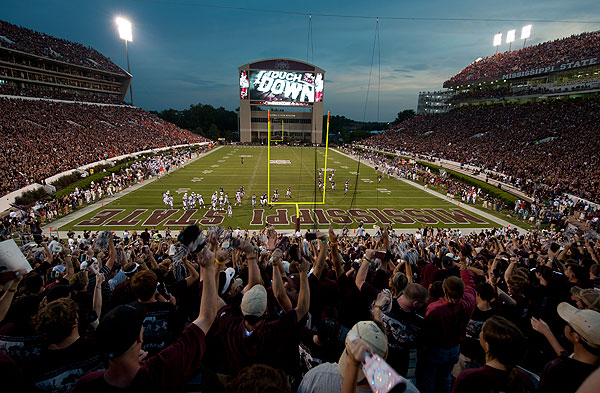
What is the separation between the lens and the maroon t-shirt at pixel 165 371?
156 centimetres

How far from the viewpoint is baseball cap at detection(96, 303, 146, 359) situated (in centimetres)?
153

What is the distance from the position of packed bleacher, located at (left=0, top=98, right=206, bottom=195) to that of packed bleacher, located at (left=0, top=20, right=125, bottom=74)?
379 inches

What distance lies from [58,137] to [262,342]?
1544 inches

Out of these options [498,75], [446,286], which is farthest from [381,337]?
[498,75]

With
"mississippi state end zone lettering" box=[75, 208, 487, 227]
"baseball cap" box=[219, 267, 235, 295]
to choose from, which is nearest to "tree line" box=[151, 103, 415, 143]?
"mississippi state end zone lettering" box=[75, 208, 487, 227]

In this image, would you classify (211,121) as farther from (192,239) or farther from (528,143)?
(192,239)

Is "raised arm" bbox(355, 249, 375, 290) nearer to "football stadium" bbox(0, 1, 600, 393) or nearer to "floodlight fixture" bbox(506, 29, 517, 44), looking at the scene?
"football stadium" bbox(0, 1, 600, 393)

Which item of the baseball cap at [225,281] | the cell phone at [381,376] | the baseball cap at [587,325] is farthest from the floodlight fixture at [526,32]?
the cell phone at [381,376]

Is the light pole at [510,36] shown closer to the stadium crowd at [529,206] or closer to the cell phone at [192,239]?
the stadium crowd at [529,206]

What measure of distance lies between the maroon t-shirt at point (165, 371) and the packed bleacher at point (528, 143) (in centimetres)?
2508

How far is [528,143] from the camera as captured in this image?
35.2 meters

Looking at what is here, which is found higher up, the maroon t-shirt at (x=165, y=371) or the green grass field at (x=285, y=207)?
the maroon t-shirt at (x=165, y=371)

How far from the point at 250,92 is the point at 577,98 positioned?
5662cm

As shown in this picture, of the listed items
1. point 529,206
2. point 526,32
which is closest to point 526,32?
point 526,32
